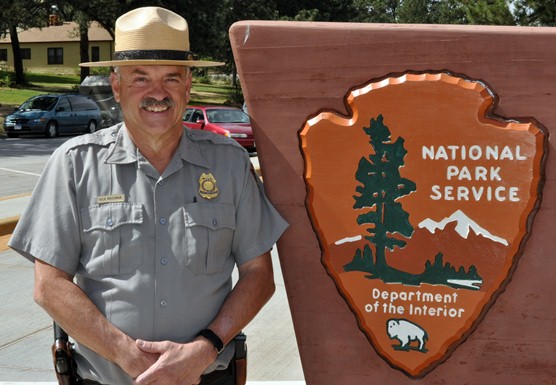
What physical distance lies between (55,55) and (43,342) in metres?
62.3

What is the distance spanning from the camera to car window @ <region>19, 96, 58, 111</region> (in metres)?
24.1

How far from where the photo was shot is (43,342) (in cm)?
480

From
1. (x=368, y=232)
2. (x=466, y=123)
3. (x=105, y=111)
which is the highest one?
(x=466, y=123)

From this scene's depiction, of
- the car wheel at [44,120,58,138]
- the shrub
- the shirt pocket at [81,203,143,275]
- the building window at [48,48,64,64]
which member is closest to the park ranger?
the shirt pocket at [81,203,143,275]

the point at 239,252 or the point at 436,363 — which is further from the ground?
the point at 239,252

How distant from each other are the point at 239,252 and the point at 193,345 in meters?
0.32

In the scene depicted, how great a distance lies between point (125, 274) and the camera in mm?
2287

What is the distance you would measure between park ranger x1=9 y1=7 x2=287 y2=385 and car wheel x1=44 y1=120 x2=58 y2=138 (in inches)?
877

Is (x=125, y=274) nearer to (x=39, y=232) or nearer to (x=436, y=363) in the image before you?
(x=39, y=232)

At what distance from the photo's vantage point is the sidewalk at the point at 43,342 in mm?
4234

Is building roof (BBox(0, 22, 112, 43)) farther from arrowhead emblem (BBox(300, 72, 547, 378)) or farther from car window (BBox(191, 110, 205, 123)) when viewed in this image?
arrowhead emblem (BBox(300, 72, 547, 378))

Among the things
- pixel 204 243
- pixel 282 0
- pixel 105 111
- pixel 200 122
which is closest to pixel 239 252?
pixel 204 243

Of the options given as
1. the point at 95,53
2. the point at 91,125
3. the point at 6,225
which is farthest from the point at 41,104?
the point at 95,53

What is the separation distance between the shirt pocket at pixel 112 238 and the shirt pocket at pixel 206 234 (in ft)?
0.45
